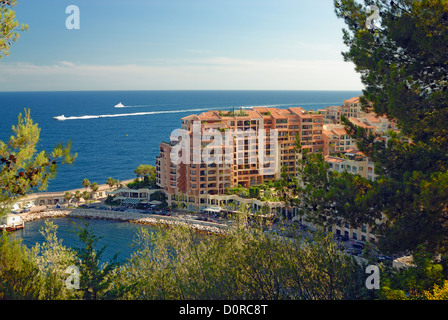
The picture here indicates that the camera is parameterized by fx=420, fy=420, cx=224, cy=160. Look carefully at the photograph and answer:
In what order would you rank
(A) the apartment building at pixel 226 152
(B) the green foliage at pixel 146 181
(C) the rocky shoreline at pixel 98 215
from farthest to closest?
(B) the green foliage at pixel 146 181
(A) the apartment building at pixel 226 152
(C) the rocky shoreline at pixel 98 215

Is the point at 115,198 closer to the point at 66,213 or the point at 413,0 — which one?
the point at 66,213

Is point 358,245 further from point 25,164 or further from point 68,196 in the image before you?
point 68,196

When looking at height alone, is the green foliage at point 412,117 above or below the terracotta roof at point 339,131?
above

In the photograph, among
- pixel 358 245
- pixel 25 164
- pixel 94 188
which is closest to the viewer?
pixel 25 164

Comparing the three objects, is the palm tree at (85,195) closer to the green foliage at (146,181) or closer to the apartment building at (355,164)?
the green foliage at (146,181)

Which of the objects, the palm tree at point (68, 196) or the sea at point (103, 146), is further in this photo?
the palm tree at point (68, 196)

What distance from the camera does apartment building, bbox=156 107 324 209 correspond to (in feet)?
111

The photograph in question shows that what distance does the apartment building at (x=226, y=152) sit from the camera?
33.9 meters

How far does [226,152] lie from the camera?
113ft

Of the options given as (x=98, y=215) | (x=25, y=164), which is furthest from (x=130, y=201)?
(x=25, y=164)

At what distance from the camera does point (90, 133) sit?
3573 inches

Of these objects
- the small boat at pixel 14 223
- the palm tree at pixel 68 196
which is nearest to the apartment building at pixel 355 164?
the palm tree at pixel 68 196

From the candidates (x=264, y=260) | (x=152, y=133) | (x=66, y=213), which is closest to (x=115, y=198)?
(x=66, y=213)

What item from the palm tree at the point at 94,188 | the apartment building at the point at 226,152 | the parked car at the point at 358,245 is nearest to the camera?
the parked car at the point at 358,245
